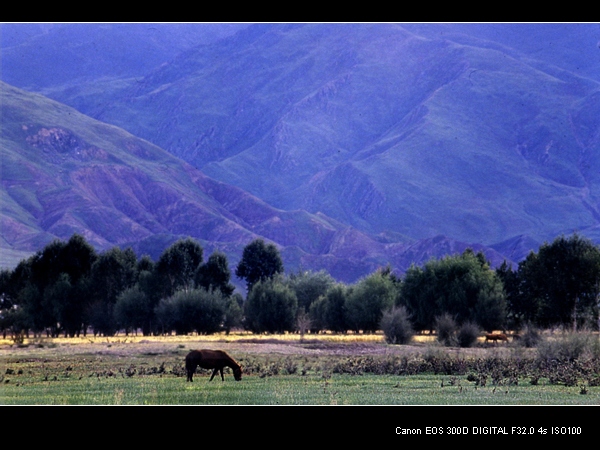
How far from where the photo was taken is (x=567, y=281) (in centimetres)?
8100

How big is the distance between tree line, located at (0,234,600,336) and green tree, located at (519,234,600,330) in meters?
0.09

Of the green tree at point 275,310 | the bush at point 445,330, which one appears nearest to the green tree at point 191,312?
the green tree at point 275,310

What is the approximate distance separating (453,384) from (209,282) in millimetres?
76797

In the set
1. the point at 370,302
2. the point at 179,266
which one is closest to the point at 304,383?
the point at 370,302

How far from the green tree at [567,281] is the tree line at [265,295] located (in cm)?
9

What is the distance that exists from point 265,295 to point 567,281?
3277cm

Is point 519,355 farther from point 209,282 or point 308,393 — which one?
point 209,282

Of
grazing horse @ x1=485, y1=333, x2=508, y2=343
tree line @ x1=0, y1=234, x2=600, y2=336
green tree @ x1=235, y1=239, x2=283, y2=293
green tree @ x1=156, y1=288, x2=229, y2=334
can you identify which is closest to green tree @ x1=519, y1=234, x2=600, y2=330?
tree line @ x1=0, y1=234, x2=600, y2=336

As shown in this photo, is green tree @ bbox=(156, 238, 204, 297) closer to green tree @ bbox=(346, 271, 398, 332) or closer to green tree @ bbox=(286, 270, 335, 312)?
green tree @ bbox=(286, 270, 335, 312)

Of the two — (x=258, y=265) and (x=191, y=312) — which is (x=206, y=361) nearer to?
(x=191, y=312)

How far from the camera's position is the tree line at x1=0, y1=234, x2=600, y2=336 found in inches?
3243
